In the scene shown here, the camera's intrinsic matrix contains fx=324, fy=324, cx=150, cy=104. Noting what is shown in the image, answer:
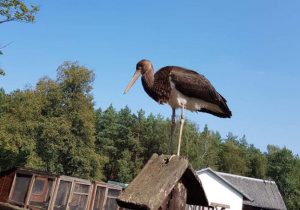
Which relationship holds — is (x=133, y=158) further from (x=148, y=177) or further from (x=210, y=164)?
(x=148, y=177)

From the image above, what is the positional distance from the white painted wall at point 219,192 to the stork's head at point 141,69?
27.1 meters

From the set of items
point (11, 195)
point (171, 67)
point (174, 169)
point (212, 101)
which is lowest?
point (11, 195)

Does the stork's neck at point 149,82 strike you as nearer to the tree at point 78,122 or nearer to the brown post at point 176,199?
the brown post at point 176,199

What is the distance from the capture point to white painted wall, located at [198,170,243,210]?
3038 cm

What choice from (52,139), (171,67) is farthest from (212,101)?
(52,139)

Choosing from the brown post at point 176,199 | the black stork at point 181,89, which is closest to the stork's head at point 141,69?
the black stork at point 181,89

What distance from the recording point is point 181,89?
15.5ft

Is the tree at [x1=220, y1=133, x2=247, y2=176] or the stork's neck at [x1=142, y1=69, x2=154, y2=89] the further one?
the tree at [x1=220, y1=133, x2=247, y2=176]

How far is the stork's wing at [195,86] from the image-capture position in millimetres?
4699

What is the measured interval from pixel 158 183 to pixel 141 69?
190 cm

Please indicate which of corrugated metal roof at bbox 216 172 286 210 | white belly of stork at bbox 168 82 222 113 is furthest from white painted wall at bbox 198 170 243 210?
white belly of stork at bbox 168 82 222 113

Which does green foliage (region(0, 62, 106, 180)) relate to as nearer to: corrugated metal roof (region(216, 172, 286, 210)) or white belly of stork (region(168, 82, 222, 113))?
corrugated metal roof (region(216, 172, 286, 210))

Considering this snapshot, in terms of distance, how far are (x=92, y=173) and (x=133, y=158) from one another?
2279 cm

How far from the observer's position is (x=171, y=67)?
477 cm
